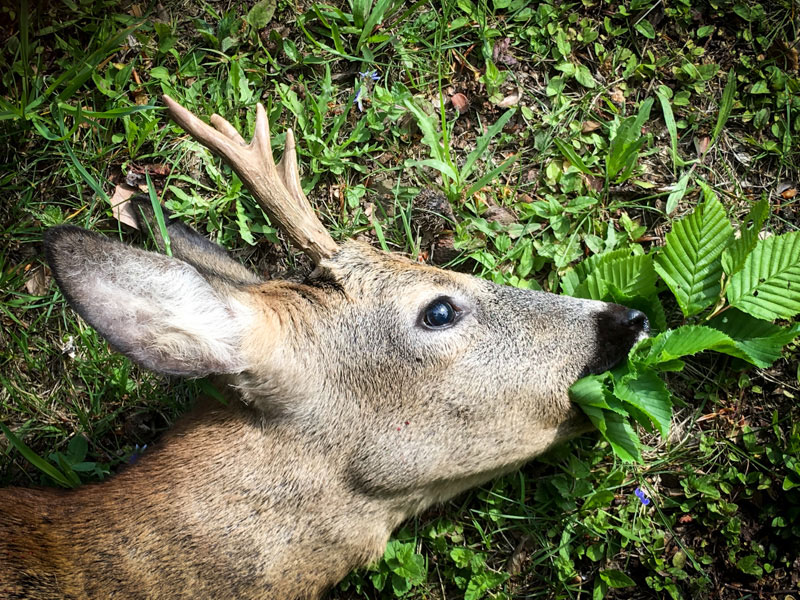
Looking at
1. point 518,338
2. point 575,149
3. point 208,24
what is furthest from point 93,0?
point 518,338

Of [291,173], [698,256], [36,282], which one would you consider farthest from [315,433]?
[36,282]

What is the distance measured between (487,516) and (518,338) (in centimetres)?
150

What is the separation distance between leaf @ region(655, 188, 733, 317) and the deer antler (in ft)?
6.23

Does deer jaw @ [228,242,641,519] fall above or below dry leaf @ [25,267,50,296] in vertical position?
below

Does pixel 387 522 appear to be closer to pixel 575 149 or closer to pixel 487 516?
pixel 487 516

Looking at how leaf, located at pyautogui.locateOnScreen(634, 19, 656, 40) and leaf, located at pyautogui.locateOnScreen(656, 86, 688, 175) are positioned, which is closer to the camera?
leaf, located at pyautogui.locateOnScreen(656, 86, 688, 175)

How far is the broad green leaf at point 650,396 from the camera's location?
3.73 meters

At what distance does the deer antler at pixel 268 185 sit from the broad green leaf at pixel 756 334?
2.20 meters

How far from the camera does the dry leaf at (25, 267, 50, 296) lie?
4.98m

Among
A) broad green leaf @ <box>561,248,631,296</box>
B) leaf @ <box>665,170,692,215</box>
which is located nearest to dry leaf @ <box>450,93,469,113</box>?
broad green leaf @ <box>561,248,631,296</box>

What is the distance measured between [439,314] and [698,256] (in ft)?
5.38

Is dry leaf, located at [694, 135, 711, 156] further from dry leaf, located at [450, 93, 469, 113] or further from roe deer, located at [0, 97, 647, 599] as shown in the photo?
roe deer, located at [0, 97, 647, 599]

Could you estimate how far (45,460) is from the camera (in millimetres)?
4637

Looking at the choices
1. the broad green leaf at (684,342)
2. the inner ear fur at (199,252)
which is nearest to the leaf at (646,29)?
the broad green leaf at (684,342)
